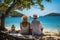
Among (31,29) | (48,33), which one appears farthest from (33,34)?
(48,33)

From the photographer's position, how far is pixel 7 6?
16.9 ft

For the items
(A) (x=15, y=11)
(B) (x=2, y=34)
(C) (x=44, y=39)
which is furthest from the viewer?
(A) (x=15, y=11)

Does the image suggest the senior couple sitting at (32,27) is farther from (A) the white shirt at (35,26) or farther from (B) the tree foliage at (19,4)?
(B) the tree foliage at (19,4)

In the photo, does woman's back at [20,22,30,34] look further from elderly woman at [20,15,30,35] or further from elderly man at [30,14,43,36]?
elderly man at [30,14,43,36]

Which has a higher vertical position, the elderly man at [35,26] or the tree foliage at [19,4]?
the tree foliage at [19,4]

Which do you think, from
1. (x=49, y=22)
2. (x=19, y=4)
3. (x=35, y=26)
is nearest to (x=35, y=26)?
(x=35, y=26)

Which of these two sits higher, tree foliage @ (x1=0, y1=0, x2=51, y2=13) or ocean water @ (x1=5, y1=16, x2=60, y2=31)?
tree foliage @ (x1=0, y1=0, x2=51, y2=13)

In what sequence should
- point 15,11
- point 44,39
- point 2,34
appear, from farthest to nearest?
point 15,11 → point 2,34 → point 44,39

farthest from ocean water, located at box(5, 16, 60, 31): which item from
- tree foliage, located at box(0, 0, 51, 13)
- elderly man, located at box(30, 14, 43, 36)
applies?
elderly man, located at box(30, 14, 43, 36)

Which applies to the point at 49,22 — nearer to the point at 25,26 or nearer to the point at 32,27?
the point at 32,27

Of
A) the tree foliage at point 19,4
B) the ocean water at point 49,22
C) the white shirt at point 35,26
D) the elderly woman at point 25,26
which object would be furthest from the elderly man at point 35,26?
the tree foliage at point 19,4

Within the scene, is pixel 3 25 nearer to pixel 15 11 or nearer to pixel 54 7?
pixel 15 11

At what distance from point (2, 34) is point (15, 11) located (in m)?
0.75

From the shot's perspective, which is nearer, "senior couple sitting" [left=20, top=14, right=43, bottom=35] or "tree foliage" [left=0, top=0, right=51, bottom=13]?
"senior couple sitting" [left=20, top=14, right=43, bottom=35]
